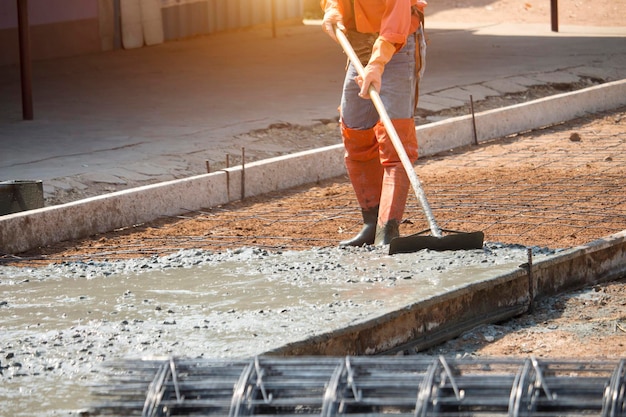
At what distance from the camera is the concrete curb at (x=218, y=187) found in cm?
571

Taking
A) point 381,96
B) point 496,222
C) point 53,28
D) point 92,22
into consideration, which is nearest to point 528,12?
point 92,22

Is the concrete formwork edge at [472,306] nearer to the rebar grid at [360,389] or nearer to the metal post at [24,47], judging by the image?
the rebar grid at [360,389]

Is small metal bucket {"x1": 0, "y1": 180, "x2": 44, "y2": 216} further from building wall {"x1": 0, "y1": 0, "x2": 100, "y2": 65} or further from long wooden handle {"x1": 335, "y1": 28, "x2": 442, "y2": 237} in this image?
building wall {"x1": 0, "y1": 0, "x2": 100, "y2": 65}

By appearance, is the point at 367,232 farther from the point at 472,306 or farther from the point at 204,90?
the point at 204,90

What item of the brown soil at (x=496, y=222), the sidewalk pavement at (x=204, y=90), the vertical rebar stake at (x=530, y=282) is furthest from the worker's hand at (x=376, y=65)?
the sidewalk pavement at (x=204, y=90)

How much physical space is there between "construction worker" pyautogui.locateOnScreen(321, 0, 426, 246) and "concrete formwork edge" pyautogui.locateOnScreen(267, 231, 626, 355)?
2.81ft

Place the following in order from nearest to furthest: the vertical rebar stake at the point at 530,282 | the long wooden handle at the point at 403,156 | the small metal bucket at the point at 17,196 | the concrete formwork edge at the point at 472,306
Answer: the concrete formwork edge at the point at 472,306
the vertical rebar stake at the point at 530,282
the long wooden handle at the point at 403,156
the small metal bucket at the point at 17,196

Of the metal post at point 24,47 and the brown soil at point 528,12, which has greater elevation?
the metal post at point 24,47

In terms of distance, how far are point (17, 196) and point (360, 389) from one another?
3.57 m

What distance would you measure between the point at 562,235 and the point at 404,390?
2834 mm

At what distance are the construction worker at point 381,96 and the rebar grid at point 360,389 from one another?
2.14m

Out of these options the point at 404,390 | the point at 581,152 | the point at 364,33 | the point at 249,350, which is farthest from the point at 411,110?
the point at 581,152

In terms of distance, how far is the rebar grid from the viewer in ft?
9.68

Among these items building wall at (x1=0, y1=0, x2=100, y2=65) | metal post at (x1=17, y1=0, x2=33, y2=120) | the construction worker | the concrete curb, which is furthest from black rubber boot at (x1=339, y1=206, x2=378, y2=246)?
building wall at (x1=0, y1=0, x2=100, y2=65)
